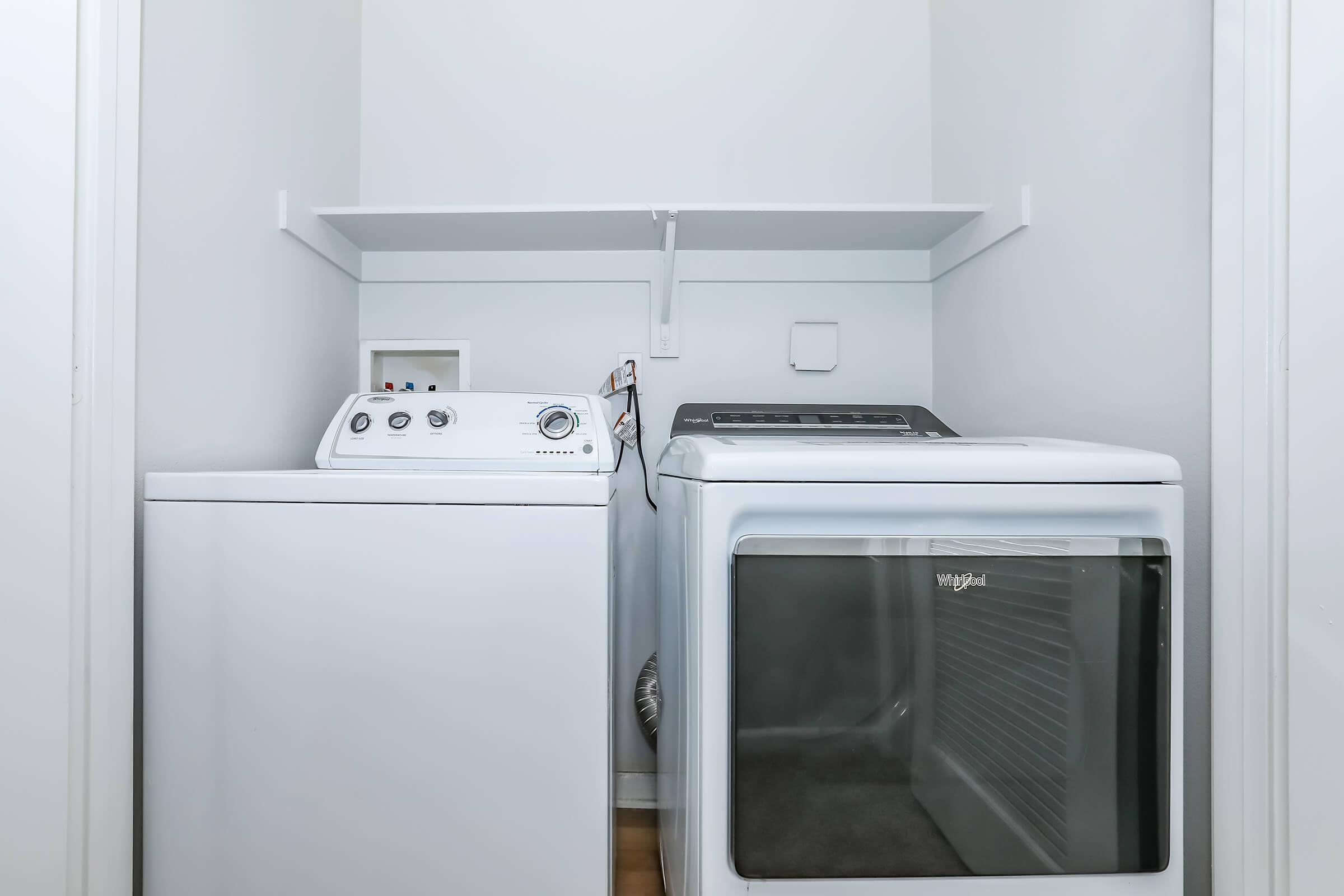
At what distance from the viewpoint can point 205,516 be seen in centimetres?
81

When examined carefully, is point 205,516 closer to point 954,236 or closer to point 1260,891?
point 1260,891

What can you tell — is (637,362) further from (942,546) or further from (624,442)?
(942,546)

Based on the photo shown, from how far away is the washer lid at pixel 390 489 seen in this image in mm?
802

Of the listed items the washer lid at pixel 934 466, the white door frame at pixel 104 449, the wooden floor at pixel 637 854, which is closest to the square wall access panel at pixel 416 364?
the white door frame at pixel 104 449

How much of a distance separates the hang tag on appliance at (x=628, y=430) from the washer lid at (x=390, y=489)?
67 cm

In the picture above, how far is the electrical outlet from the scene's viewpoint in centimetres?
151

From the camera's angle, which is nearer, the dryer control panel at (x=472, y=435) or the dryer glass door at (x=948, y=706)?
the dryer glass door at (x=948, y=706)

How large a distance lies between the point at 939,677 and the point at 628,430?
3.09 feet

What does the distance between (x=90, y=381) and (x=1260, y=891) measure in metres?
1.55

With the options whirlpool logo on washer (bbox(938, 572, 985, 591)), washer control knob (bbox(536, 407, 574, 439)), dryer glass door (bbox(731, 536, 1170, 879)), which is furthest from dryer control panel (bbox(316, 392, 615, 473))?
whirlpool logo on washer (bbox(938, 572, 985, 591))

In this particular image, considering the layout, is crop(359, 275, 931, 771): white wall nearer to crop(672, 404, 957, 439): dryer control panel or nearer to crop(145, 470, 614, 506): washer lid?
crop(672, 404, 957, 439): dryer control panel

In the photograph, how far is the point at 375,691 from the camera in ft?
2.62

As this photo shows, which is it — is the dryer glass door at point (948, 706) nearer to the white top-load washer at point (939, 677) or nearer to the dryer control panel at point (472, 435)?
the white top-load washer at point (939, 677)

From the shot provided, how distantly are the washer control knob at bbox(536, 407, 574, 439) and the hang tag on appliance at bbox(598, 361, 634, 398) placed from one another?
364mm
